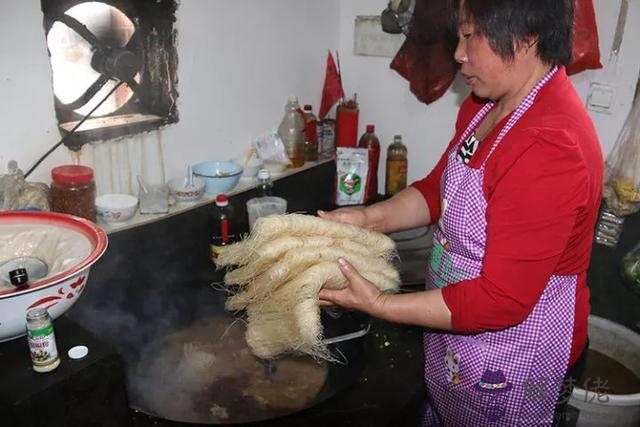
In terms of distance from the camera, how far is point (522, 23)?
3.68 feet

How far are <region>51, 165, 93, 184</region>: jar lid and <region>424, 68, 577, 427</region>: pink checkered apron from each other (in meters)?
1.17

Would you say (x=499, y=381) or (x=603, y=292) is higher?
(x=499, y=381)

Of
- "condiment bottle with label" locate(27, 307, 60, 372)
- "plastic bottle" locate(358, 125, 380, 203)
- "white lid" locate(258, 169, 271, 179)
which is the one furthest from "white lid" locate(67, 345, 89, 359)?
"plastic bottle" locate(358, 125, 380, 203)

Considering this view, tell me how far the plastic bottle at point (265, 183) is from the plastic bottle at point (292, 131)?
255 millimetres

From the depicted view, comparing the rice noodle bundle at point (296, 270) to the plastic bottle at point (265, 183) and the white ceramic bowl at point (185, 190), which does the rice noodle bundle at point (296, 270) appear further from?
the plastic bottle at point (265, 183)

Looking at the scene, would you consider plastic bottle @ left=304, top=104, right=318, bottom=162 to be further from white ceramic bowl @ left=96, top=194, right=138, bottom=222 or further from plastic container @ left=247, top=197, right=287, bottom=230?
white ceramic bowl @ left=96, top=194, right=138, bottom=222

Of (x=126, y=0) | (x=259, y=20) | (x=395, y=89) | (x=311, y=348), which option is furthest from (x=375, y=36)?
(x=311, y=348)

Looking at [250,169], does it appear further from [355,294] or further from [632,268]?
[632,268]

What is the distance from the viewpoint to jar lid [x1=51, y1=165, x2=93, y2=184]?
1767mm

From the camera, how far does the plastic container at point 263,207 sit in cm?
239

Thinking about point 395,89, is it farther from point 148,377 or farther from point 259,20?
point 148,377

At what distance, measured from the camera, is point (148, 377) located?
70.5 inches

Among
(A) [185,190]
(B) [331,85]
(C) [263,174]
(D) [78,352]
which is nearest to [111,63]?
(A) [185,190]

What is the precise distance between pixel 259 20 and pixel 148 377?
1.62 metres
